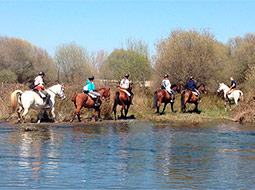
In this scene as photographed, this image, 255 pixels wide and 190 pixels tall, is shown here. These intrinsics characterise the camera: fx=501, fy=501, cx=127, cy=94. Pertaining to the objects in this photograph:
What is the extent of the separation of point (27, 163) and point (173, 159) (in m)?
3.69

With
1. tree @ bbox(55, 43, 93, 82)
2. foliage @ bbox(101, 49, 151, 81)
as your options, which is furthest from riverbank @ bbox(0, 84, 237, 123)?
tree @ bbox(55, 43, 93, 82)

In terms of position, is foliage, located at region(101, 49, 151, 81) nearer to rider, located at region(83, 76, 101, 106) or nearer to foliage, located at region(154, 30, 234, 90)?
foliage, located at region(154, 30, 234, 90)

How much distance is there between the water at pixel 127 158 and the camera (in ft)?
32.4

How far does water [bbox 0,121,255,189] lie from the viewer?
32.4 ft

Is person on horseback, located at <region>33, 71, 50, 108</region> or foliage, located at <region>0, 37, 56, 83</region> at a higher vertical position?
foliage, located at <region>0, 37, 56, 83</region>

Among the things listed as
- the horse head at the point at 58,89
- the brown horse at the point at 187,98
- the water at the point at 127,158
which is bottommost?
the water at the point at 127,158

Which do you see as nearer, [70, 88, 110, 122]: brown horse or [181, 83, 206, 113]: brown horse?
[70, 88, 110, 122]: brown horse

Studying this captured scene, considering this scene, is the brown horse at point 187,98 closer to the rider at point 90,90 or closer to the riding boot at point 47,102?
the rider at point 90,90

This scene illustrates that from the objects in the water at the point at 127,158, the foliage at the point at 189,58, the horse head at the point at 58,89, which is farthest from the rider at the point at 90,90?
the foliage at the point at 189,58

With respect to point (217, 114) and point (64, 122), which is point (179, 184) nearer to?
point (64, 122)

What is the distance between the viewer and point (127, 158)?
42.5ft

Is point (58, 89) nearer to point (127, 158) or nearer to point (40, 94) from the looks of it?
point (40, 94)

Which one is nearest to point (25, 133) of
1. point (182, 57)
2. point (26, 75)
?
point (182, 57)

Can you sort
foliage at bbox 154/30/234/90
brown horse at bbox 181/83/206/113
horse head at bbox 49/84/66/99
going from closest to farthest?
1. horse head at bbox 49/84/66/99
2. brown horse at bbox 181/83/206/113
3. foliage at bbox 154/30/234/90
